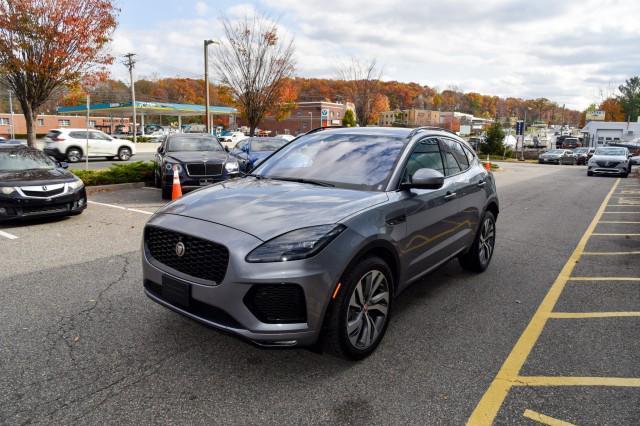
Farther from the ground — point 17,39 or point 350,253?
point 17,39

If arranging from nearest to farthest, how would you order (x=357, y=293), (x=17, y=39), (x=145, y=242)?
(x=357, y=293) < (x=145, y=242) < (x=17, y=39)

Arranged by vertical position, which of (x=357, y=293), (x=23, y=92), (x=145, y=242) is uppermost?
(x=23, y=92)

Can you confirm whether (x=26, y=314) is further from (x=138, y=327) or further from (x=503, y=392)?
(x=503, y=392)

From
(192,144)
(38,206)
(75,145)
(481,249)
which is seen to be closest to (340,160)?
(481,249)

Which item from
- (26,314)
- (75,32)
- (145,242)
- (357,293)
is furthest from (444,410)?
(75,32)

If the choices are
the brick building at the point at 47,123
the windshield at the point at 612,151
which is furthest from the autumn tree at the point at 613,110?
the brick building at the point at 47,123

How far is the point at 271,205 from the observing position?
10.8 ft

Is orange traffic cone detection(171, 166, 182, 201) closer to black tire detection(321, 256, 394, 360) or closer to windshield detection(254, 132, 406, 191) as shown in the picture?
windshield detection(254, 132, 406, 191)

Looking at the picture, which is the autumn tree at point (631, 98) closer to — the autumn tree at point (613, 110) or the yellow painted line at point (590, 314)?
the autumn tree at point (613, 110)

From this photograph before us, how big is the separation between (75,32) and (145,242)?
1130cm

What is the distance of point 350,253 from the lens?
9.97 feet

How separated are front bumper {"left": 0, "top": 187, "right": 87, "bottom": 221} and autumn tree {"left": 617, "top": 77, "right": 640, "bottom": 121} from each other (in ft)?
413

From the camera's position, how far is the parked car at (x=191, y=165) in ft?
34.0

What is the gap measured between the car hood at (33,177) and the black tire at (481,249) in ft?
22.5
